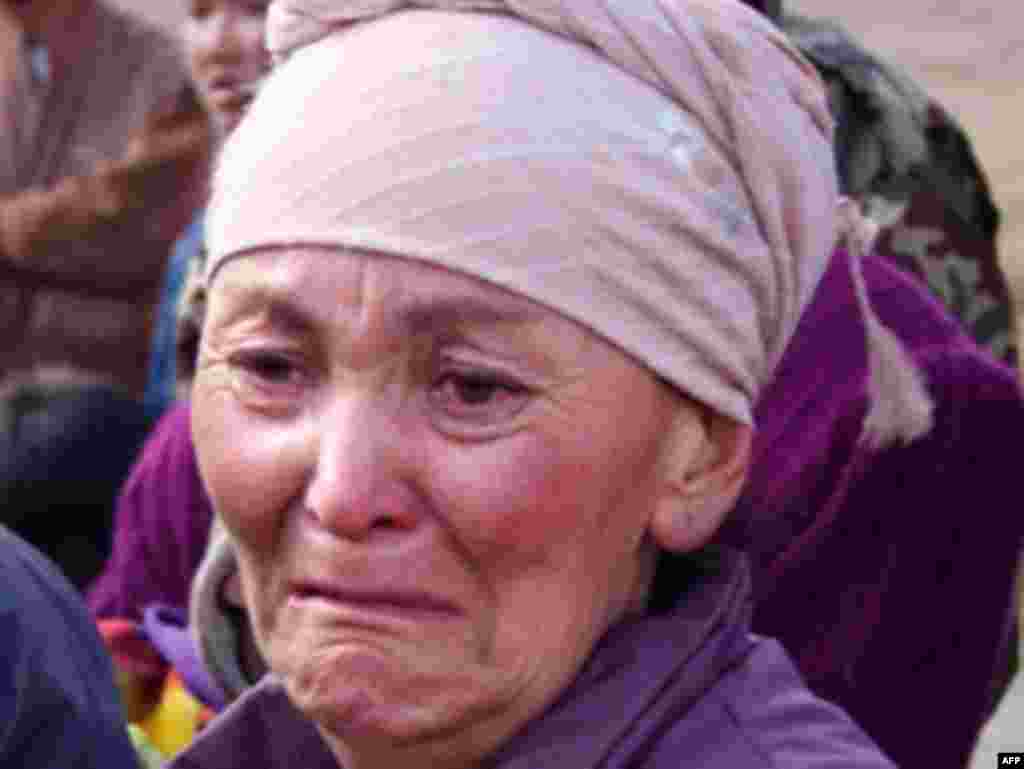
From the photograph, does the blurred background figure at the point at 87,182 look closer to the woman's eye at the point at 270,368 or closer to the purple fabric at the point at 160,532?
the purple fabric at the point at 160,532

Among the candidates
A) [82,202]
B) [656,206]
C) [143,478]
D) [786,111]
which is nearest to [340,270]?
[656,206]

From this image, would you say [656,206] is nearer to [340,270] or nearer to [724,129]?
[724,129]

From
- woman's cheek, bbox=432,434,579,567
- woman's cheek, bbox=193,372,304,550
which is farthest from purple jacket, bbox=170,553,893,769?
woman's cheek, bbox=193,372,304,550

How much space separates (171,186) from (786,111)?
13.5ft

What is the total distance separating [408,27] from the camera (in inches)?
84.3

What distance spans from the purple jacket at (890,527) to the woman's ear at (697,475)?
2.86 ft

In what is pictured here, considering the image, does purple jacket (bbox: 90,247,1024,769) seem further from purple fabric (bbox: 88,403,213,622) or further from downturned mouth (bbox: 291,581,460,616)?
downturned mouth (bbox: 291,581,460,616)

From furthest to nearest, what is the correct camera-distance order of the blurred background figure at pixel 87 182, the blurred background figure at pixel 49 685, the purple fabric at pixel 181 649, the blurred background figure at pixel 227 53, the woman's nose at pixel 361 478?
the blurred background figure at pixel 87 182 → the blurred background figure at pixel 227 53 → the purple fabric at pixel 181 649 → the blurred background figure at pixel 49 685 → the woman's nose at pixel 361 478

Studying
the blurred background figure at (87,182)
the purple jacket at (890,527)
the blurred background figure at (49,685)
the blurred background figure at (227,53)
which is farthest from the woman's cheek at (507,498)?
the blurred background figure at (87,182)

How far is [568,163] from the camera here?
2.07 m

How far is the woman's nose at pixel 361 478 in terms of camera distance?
2.03 meters

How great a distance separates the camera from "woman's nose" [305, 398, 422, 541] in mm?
2031

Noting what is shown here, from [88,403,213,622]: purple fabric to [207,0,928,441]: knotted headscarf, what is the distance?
1.52 meters

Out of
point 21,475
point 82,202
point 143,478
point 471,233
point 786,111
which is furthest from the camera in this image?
point 82,202
